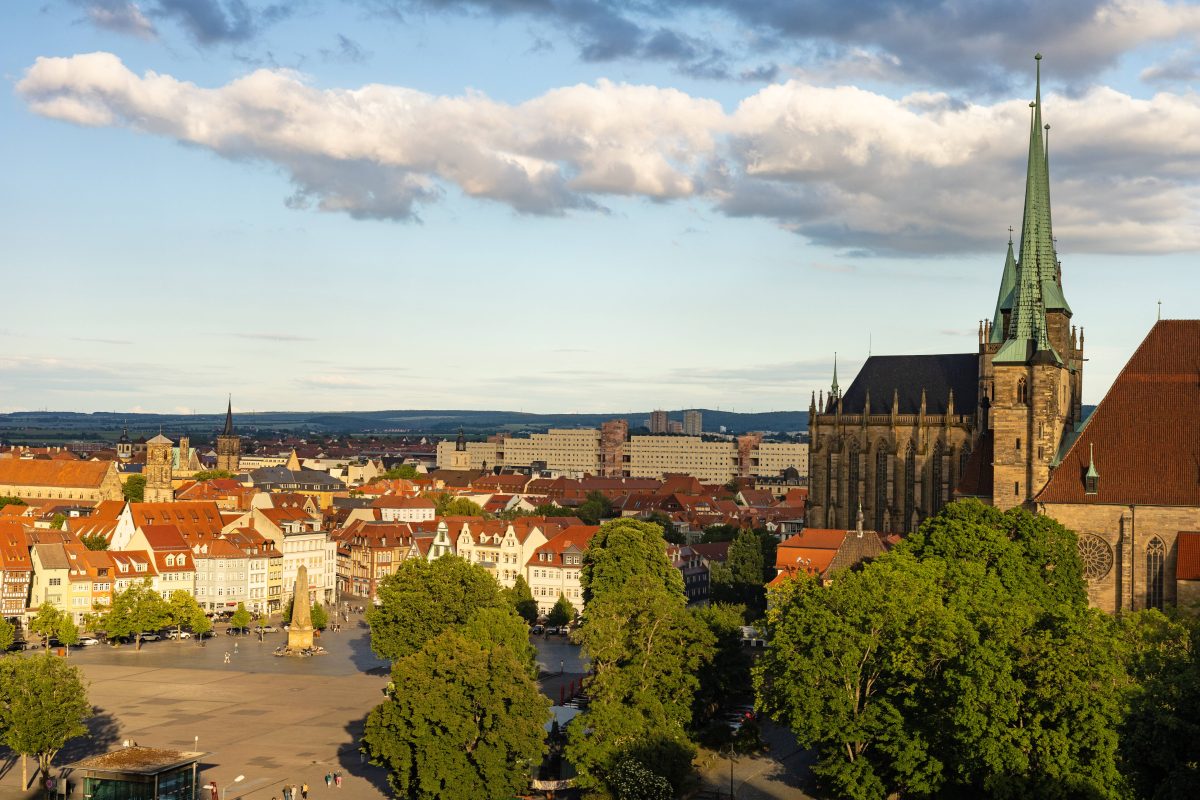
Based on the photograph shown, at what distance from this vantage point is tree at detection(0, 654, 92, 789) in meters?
56.7

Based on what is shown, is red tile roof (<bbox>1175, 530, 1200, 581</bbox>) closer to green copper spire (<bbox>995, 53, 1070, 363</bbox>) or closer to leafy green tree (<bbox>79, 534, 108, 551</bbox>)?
green copper spire (<bbox>995, 53, 1070, 363</bbox>)

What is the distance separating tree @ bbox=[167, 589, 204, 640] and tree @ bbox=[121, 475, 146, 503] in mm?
76957

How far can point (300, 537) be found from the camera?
123688 mm

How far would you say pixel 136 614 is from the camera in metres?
98.6

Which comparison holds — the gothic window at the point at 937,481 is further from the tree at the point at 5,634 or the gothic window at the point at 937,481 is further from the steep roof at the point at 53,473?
the steep roof at the point at 53,473

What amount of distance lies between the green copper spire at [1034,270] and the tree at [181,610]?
57881 millimetres

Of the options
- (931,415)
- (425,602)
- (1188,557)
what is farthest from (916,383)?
(425,602)

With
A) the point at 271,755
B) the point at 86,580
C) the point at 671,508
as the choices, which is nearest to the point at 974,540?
the point at 271,755

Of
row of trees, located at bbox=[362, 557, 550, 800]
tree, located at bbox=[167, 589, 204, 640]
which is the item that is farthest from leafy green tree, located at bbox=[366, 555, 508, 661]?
tree, located at bbox=[167, 589, 204, 640]

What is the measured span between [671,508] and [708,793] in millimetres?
115138

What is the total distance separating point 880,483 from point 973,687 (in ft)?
227

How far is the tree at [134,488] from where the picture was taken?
589 feet

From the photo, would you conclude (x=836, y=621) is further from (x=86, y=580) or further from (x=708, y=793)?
(x=86, y=580)

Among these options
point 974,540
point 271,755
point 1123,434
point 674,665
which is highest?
point 1123,434
